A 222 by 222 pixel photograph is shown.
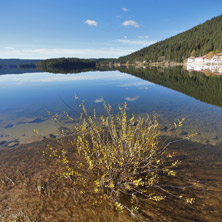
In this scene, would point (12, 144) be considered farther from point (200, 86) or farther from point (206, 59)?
point (206, 59)

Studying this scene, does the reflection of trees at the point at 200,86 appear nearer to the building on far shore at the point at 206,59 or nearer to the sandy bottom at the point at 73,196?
the sandy bottom at the point at 73,196

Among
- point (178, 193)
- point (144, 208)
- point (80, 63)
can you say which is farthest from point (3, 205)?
point (80, 63)

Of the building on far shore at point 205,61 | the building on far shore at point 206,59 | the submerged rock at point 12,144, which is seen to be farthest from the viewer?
the building on far shore at point 206,59

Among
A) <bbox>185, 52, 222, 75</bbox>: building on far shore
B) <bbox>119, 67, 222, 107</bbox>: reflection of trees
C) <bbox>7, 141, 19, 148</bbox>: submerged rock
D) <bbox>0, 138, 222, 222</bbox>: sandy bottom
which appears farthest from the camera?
<bbox>185, 52, 222, 75</bbox>: building on far shore

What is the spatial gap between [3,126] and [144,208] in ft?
46.4

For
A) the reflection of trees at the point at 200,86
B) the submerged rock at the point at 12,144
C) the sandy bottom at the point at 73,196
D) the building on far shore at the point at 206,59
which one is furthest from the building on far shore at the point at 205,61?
the submerged rock at the point at 12,144

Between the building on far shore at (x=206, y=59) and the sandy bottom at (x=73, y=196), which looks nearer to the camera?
the sandy bottom at (x=73, y=196)

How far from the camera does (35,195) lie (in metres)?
5.26

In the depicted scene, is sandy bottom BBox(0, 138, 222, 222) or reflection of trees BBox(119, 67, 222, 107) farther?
reflection of trees BBox(119, 67, 222, 107)

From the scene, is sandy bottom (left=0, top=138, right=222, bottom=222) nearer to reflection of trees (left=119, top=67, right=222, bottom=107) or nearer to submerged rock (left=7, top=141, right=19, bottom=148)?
submerged rock (left=7, top=141, right=19, bottom=148)

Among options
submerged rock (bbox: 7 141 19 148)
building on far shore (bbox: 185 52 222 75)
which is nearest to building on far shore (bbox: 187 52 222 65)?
building on far shore (bbox: 185 52 222 75)

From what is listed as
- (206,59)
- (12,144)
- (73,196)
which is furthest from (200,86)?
(206,59)

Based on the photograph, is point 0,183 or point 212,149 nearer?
point 0,183

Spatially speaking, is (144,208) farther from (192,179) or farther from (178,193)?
(192,179)
